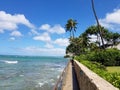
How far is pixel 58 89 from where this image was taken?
46.5ft

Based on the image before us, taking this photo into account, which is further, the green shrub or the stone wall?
the green shrub

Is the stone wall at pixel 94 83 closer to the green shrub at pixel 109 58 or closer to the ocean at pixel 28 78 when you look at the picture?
the ocean at pixel 28 78

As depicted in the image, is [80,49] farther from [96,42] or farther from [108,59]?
[108,59]

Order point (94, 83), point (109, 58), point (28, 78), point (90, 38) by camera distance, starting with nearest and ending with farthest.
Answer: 1. point (94, 83)
2. point (28, 78)
3. point (109, 58)
4. point (90, 38)

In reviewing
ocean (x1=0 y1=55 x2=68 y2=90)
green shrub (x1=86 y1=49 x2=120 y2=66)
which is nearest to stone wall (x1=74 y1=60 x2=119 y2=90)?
ocean (x1=0 y1=55 x2=68 y2=90)

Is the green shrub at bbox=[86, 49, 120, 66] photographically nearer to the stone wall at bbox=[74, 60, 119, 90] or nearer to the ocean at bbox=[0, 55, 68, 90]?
the ocean at bbox=[0, 55, 68, 90]

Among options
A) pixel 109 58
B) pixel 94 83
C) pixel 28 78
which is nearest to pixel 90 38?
pixel 109 58

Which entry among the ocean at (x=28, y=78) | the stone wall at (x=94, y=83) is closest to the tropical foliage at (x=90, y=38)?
the ocean at (x=28, y=78)

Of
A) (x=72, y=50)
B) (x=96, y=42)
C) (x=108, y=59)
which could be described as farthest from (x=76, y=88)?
(x=72, y=50)

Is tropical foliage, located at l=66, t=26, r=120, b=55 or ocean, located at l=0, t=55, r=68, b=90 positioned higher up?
tropical foliage, located at l=66, t=26, r=120, b=55

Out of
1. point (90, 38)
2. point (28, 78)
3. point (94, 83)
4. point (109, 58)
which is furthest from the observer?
point (90, 38)

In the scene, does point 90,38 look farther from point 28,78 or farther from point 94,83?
point 94,83

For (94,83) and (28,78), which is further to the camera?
(28,78)

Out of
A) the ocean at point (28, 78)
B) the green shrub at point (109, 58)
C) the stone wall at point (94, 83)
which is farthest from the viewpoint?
the green shrub at point (109, 58)
